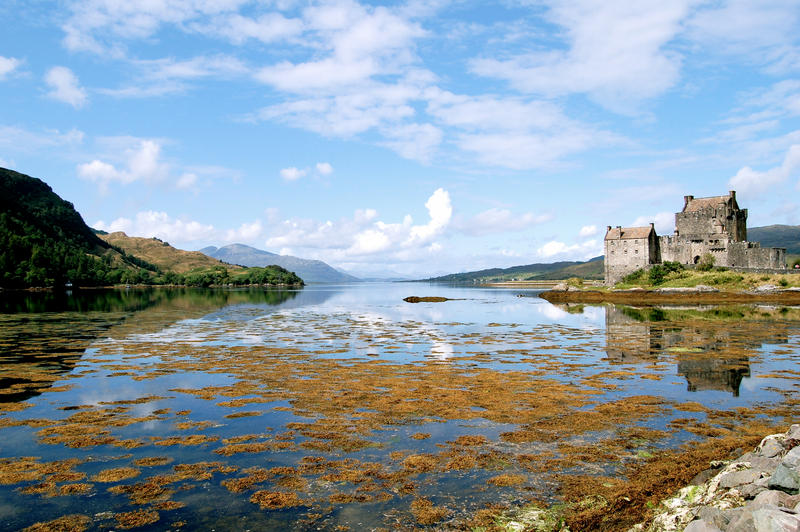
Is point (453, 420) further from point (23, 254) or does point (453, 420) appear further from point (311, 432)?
point (23, 254)

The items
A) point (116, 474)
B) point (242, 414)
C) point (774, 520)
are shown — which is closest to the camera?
point (774, 520)

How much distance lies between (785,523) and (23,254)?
→ 236068 mm

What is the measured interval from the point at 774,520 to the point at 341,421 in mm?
12963

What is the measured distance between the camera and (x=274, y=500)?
11.3 m

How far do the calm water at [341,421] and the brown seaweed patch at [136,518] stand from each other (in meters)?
0.06

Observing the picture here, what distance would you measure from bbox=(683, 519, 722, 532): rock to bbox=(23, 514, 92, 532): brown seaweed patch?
1153cm

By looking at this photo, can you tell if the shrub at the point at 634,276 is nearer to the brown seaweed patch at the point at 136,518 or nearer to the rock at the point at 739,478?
the rock at the point at 739,478

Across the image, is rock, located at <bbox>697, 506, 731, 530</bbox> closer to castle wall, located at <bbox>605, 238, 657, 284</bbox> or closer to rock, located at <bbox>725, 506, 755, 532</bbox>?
rock, located at <bbox>725, 506, 755, 532</bbox>

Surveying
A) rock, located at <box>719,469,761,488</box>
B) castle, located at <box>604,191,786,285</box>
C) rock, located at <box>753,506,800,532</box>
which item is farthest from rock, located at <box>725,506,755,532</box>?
castle, located at <box>604,191,786,285</box>

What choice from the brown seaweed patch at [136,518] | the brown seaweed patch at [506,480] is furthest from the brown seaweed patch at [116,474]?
the brown seaweed patch at [506,480]

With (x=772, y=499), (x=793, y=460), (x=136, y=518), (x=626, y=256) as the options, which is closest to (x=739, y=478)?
(x=793, y=460)

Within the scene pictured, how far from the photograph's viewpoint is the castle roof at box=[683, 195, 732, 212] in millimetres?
105438

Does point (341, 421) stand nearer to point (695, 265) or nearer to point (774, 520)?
point (774, 520)

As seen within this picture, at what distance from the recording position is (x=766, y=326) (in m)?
47.8
